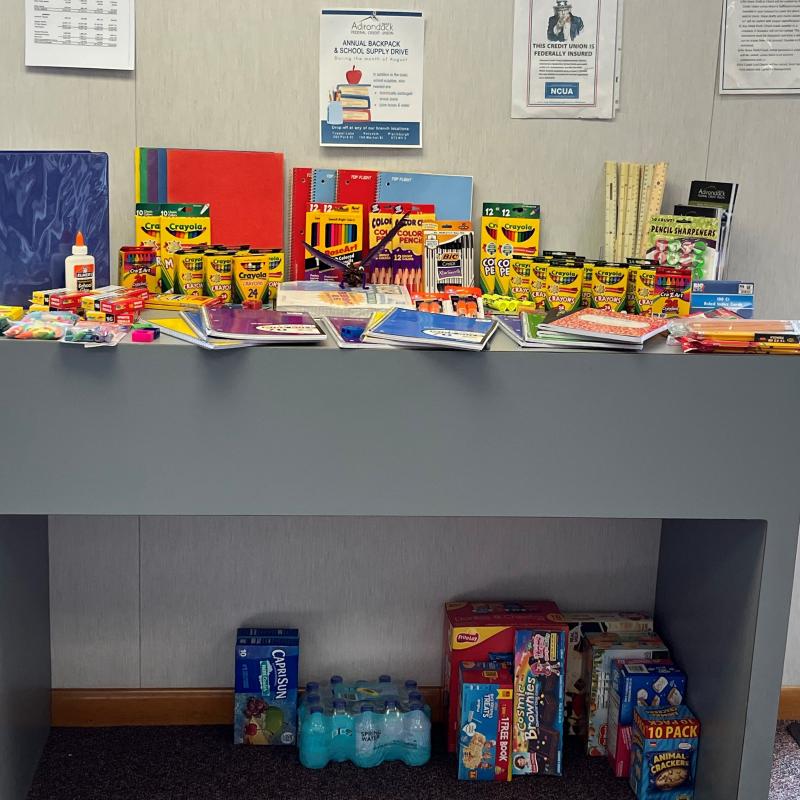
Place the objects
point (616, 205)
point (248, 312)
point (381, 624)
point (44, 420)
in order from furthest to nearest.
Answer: point (381, 624) < point (616, 205) < point (248, 312) < point (44, 420)

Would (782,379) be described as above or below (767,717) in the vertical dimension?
above

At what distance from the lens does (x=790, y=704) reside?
229cm

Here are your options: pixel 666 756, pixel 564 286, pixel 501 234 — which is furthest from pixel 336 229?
pixel 666 756

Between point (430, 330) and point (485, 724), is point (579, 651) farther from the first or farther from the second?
point (430, 330)

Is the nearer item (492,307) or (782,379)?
(782,379)

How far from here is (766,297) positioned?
6.91ft

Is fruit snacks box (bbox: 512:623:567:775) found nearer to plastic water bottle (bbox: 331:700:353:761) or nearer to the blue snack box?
plastic water bottle (bbox: 331:700:353:761)

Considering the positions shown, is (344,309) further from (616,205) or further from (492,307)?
(616,205)

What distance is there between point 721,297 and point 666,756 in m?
0.90

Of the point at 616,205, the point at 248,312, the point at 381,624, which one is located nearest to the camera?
the point at 248,312

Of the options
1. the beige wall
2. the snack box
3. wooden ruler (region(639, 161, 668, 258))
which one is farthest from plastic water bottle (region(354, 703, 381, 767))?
wooden ruler (region(639, 161, 668, 258))

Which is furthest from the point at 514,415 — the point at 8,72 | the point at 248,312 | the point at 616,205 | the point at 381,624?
the point at 8,72

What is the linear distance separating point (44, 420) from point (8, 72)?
2.54 feet

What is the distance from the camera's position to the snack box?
79.8 inches
